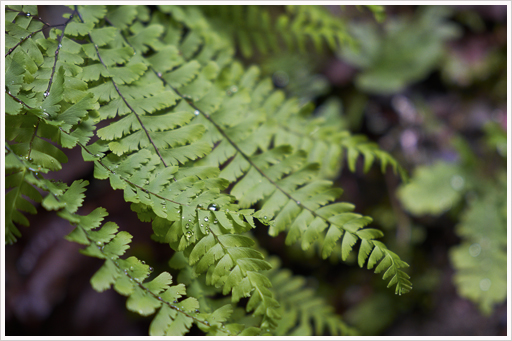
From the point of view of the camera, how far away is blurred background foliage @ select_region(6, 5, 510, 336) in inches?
57.5

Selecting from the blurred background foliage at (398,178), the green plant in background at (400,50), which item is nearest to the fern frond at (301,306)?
the blurred background foliage at (398,178)

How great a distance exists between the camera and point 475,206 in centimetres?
172

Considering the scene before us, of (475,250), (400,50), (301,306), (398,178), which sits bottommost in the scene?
(301,306)

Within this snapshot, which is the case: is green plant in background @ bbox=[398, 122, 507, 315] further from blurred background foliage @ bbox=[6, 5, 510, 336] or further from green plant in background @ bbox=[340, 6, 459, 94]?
green plant in background @ bbox=[340, 6, 459, 94]

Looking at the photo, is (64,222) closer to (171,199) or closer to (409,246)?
(171,199)

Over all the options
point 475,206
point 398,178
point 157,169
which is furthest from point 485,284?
point 157,169

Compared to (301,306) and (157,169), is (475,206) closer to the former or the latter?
(301,306)

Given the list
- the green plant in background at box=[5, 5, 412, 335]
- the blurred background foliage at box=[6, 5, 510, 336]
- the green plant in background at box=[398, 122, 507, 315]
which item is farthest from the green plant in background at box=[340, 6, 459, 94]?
the green plant in background at box=[5, 5, 412, 335]

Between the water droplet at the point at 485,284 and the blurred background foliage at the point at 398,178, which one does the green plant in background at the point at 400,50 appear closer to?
the blurred background foliage at the point at 398,178

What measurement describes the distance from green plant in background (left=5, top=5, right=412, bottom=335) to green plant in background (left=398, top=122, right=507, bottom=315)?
1161 mm

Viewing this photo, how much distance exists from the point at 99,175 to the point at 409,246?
72.7 inches

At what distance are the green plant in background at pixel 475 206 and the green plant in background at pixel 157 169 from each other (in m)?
1.16

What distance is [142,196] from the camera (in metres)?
0.66

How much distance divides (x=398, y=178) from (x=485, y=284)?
712 mm
